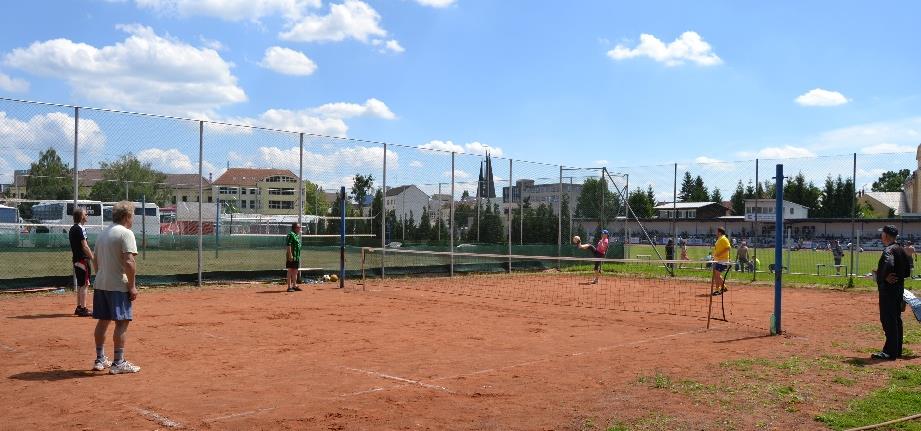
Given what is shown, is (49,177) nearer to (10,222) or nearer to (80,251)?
(10,222)

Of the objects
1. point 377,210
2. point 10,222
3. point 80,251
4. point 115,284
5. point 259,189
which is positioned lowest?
point 115,284

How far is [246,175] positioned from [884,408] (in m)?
17.7

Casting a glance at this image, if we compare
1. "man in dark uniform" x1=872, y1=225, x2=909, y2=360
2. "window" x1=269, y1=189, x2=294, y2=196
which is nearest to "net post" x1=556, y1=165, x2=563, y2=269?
"window" x1=269, y1=189, x2=294, y2=196

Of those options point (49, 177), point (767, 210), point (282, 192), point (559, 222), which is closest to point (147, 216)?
point (282, 192)

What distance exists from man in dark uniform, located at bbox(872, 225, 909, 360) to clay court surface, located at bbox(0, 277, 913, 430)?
539mm

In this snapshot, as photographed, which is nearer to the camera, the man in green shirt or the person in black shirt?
the person in black shirt

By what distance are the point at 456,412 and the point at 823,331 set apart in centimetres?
782

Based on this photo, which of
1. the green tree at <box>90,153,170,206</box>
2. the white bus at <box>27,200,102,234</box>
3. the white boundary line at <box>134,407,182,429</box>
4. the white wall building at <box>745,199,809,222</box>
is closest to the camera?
the white boundary line at <box>134,407,182,429</box>

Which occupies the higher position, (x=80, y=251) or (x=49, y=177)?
(x=49, y=177)

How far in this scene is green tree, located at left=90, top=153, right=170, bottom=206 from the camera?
18.2 m

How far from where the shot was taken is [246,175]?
21.1m

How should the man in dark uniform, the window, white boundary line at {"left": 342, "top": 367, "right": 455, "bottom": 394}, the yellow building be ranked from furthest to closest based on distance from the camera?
the window < the yellow building < the man in dark uniform < white boundary line at {"left": 342, "top": 367, "right": 455, "bottom": 394}

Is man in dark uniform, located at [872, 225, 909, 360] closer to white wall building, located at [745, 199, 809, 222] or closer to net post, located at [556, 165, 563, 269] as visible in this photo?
white wall building, located at [745, 199, 809, 222]

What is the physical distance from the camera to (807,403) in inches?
269
